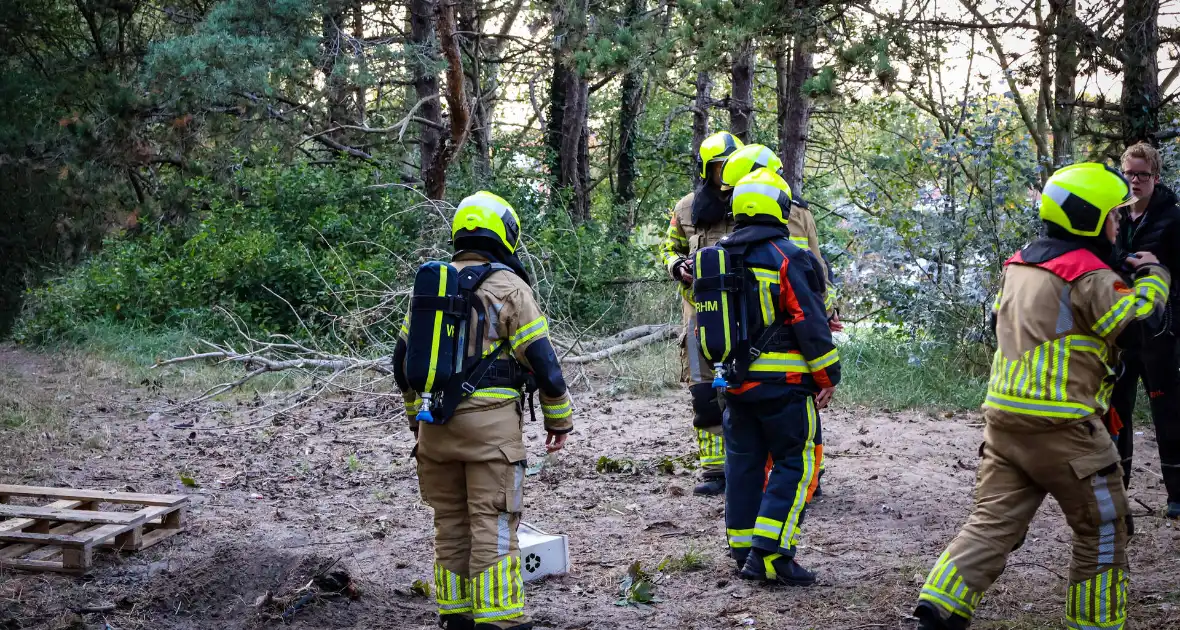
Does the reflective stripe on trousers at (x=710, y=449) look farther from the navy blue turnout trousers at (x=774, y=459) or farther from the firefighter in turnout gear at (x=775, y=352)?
the firefighter in turnout gear at (x=775, y=352)

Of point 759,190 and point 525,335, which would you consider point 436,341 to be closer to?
point 525,335

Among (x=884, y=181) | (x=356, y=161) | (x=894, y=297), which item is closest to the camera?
(x=894, y=297)

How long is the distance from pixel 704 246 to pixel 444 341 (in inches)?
105

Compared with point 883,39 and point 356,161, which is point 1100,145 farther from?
point 356,161

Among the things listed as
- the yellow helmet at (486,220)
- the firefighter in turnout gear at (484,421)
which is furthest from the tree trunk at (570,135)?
the firefighter in turnout gear at (484,421)

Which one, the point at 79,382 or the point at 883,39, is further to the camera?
the point at 79,382

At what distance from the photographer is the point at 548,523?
6.29 meters

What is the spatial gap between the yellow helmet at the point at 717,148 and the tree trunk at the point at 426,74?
8.25 meters

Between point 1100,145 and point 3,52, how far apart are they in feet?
54.4

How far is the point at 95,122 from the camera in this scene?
15.7 meters

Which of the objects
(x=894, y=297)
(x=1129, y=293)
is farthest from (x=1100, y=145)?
(x=1129, y=293)

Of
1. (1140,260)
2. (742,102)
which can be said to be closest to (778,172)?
(1140,260)

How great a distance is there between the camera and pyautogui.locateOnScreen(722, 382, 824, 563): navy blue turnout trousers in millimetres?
4773

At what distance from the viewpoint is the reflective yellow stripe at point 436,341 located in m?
3.94
